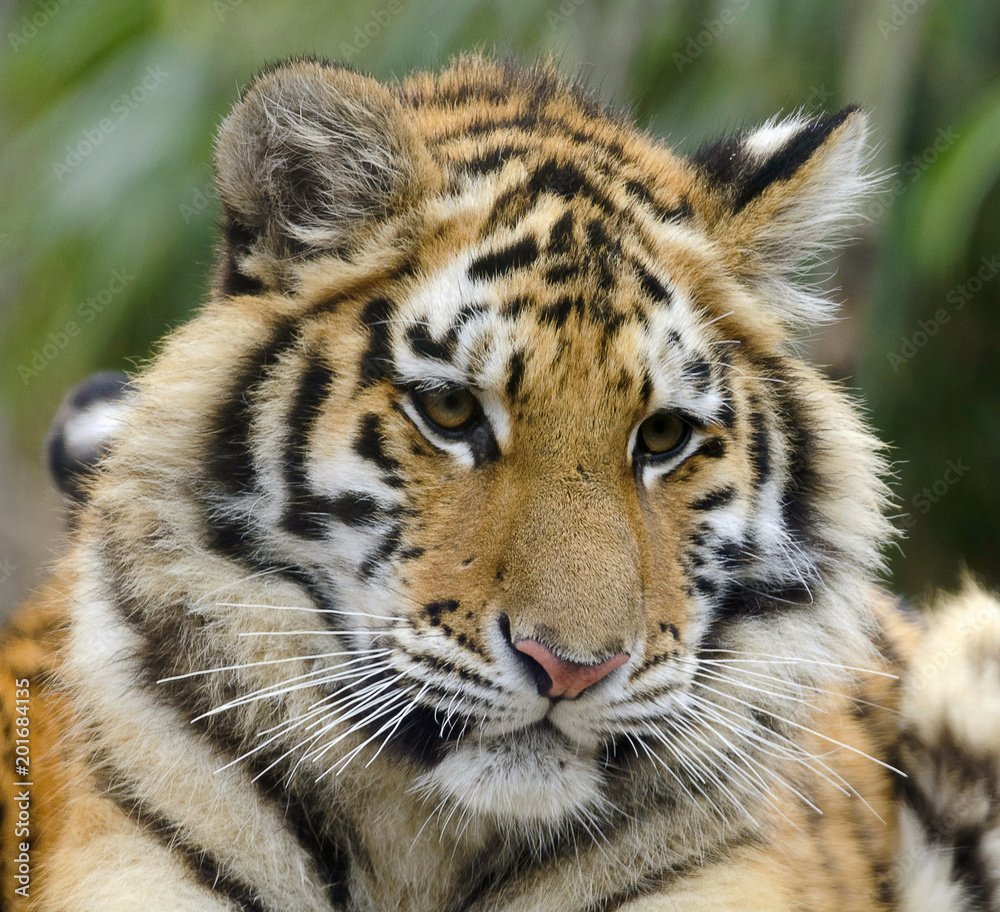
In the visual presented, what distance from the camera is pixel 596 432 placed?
8.22 ft

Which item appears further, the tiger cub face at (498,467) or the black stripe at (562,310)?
the black stripe at (562,310)

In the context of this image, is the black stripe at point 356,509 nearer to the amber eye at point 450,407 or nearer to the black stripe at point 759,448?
the amber eye at point 450,407

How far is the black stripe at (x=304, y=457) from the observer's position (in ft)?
8.54

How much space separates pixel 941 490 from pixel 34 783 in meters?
5.37

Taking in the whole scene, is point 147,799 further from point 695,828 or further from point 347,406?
point 695,828

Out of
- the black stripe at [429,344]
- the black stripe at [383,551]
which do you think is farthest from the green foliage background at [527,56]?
the black stripe at [383,551]

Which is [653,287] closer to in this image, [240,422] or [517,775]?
[240,422]

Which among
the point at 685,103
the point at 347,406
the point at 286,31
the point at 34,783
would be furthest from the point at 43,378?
the point at 347,406

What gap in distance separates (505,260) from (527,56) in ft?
11.8

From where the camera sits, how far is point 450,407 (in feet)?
8.36

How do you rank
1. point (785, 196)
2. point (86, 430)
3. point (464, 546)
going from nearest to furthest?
1. point (464, 546)
2. point (785, 196)
3. point (86, 430)

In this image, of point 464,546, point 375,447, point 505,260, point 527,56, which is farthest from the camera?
point 527,56

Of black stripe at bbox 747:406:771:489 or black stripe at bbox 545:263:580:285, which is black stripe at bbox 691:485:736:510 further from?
black stripe at bbox 545:263:580:285

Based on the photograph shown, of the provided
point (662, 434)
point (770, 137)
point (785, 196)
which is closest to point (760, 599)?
point (662, 434)
